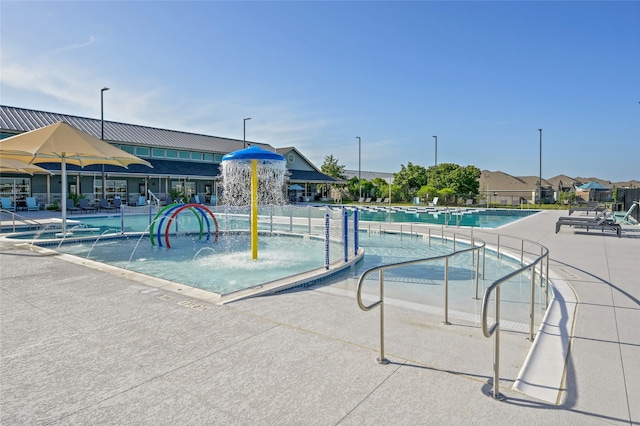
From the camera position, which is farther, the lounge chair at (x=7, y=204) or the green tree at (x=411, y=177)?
the green tree at (x=411, y=177)

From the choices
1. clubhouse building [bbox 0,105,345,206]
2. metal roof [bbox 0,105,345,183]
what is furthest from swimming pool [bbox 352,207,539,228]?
metal roof [bbox 0,105,345,183]

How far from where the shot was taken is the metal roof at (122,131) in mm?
28828

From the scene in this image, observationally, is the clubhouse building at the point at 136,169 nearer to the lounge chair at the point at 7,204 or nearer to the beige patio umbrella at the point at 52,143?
the lounge chair at the point at 7,204

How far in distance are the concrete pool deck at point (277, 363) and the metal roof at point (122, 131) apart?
29.2 metres

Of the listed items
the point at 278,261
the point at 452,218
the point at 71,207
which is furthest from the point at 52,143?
the point at 452,218

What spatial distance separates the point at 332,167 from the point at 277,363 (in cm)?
5150

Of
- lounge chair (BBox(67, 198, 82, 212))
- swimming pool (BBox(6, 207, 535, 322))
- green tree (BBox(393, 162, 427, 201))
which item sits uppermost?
green tree (BBox(393, 162, 427, 201))

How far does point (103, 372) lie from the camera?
3549 millimetres

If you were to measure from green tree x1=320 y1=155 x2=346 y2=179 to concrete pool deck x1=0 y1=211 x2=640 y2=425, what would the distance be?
4876cm

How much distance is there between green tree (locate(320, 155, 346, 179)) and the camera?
179 ft

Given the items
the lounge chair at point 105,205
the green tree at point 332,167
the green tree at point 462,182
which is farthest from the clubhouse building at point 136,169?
the green tree at point 462,182

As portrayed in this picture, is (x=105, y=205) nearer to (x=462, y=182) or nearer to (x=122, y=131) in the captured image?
(x=122, y=131)

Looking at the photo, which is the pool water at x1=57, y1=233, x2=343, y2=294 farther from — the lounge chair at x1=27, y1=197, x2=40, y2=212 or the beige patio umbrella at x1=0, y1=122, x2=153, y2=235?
the lounge chair at x1=27, y1=197, x2=40, y2=212

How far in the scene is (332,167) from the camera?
179ft
